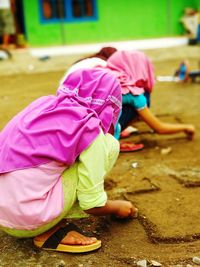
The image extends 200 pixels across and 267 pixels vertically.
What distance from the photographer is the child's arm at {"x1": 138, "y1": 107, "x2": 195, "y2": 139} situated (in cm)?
334

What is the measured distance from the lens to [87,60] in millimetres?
3236

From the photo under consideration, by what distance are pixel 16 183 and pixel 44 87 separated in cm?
414

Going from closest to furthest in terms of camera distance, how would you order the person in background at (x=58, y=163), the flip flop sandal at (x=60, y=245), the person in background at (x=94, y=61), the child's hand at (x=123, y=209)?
1. the person in background at (x=58, y=163)
2. the flip flop sandal at (x=60, y=245)
3. the child's hand at (x=123, y=209)
4. the person in background at (x=94, y=61)

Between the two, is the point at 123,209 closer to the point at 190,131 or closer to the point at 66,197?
the point at 66,197

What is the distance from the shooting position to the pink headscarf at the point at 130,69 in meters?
Answer: 3.26

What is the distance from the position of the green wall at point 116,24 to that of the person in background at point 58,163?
7.27 meters

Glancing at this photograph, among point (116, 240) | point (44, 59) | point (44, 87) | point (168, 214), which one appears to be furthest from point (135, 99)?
point (44, 59)

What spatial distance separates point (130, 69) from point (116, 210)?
1.35 m

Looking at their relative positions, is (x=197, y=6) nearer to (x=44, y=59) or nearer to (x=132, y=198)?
(x=44, y=59)

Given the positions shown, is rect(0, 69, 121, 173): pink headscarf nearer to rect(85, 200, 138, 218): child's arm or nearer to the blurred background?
rect(85, 200, 138, 218): child's arm

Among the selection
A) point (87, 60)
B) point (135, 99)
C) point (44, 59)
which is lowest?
point (44, 59)

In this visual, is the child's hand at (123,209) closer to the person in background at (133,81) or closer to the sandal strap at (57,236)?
the sandal strap at (57,236)

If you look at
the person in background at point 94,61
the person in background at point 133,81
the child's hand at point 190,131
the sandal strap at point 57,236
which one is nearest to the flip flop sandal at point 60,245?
the sandal strap at point 57,236

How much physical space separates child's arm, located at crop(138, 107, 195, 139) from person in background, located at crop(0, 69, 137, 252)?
122 cm
